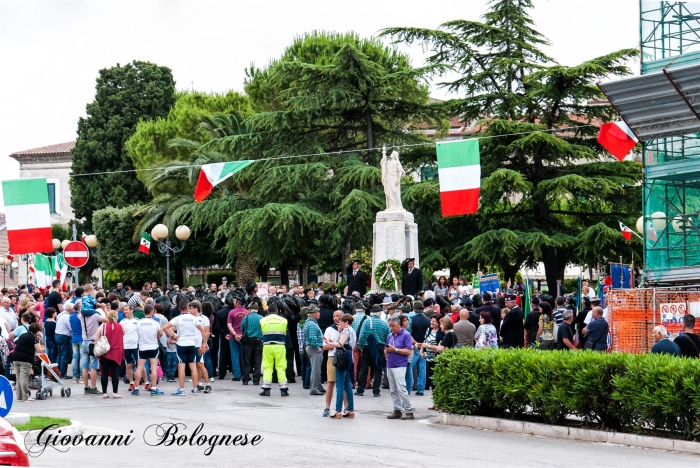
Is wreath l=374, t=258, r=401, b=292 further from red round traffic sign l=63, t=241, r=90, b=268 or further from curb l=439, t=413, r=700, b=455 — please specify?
curb l=439, t=413, r=700, b=455

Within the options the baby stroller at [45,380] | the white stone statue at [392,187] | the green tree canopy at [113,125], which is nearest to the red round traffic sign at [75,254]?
the baby stroller at [45,380]

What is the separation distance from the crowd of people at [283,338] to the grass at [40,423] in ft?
9.99

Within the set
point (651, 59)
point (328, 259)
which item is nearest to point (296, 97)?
point (328, 259)

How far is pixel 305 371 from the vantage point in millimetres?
20484

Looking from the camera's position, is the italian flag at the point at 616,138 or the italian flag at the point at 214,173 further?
the italian flag at the point at 214,173

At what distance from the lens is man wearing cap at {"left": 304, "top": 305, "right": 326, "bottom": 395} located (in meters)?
18.4

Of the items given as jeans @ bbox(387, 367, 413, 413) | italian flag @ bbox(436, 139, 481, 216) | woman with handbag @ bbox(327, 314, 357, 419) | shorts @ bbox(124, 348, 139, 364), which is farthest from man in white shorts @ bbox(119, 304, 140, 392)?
italian flag @ bbox(436, 139, 481, 216)

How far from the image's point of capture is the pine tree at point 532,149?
37.6 metres

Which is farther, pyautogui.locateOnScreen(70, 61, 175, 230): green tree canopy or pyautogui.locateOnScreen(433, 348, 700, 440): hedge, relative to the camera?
pyautogui.locateOnScreen(70, 61, 175, 230): green tree canopy

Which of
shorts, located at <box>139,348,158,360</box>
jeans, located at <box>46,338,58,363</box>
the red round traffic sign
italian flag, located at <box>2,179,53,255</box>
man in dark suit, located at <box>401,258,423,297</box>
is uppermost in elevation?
italian flag, located at <box>2,179,53,255</box>

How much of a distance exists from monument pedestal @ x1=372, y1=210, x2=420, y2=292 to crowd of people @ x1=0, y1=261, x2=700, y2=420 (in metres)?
5.87

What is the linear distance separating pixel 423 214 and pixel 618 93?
18939 millimetres

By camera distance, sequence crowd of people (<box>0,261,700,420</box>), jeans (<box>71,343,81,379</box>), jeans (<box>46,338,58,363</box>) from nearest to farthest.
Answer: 1. crowd of people (<box>0,261,700,420</box>)
2. jeans (<box>71,343,81,379</box>)
3. jeans (<box>46,338,58,363</box>)

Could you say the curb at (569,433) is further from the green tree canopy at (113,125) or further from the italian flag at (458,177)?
the green tree canopy at (113,125)
